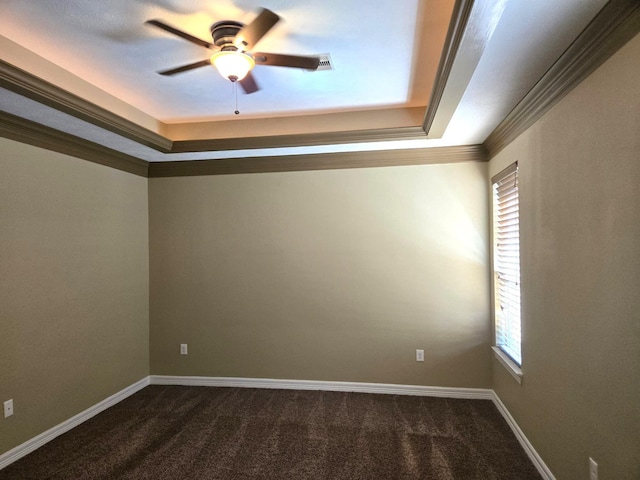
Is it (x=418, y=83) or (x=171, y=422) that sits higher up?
(x=418, y=83)

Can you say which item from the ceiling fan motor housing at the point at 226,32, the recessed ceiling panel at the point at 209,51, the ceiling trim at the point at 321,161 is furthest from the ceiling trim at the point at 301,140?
the ceiling fan motor housing at the point at 226,32

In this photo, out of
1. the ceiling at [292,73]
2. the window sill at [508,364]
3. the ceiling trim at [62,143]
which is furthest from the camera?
the window sill at [508,364]

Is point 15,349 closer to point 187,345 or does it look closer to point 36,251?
point 36,251

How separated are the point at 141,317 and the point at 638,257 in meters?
4.05

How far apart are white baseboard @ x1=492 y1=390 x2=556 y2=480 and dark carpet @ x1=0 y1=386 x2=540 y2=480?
4 cm

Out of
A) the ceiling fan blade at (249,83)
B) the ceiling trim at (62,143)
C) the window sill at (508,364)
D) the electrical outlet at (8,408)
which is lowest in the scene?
the electrical outlet at (8,408)

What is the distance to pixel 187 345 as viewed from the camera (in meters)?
3.87

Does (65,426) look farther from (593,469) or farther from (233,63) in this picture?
(593,469)

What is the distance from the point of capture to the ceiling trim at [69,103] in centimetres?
197

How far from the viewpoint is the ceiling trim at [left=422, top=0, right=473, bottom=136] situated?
1440 millimetres

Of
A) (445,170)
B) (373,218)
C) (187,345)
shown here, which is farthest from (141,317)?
(445,170)

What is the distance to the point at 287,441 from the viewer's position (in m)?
2.71

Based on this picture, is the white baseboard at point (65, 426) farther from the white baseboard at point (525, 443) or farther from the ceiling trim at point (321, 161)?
the white baseboard at point (525, 443)

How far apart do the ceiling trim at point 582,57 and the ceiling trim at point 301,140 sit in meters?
0.85
